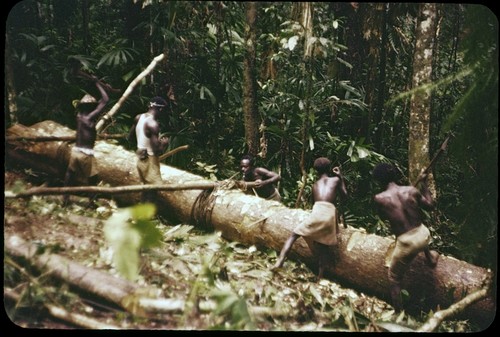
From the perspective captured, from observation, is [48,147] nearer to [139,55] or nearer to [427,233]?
[139,55]

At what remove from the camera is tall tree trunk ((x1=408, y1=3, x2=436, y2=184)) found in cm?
376

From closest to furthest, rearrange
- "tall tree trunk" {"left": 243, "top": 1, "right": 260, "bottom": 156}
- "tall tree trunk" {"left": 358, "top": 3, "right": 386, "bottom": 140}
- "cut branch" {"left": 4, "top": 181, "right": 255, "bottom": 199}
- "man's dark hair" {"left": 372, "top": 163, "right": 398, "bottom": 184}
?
"cut branch" {"left": 4, "top": 181, "right": 255, "bottom": 199}
"man's dark hair" {"left": 372, "top": 163, "right": 398, "bottom": 184}
"tall tree trunk" {"left": 243, "top": 1, "right": 260, "bottom": 156}
"tall tree trunk" {"left": 358, "top": 3, "right": 386, "bottom": 140}

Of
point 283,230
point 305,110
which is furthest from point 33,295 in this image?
point 305,110

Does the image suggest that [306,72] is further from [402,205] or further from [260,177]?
[402,205]

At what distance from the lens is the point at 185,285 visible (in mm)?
3418

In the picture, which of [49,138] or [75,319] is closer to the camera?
[75,319]

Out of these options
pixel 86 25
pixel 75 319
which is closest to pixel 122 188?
pixel 75 319

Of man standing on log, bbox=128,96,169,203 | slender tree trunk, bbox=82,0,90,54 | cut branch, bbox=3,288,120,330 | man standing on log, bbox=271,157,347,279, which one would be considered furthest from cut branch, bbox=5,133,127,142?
man standing on log, bbox=271,157,347,279

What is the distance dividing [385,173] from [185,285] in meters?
1.80

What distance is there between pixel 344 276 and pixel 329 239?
338mm

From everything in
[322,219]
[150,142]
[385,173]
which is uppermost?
[150,142]

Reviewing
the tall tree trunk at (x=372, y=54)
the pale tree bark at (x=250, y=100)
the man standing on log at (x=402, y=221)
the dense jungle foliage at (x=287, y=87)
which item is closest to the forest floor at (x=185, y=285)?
the man standing on log at (x=402, y=221)

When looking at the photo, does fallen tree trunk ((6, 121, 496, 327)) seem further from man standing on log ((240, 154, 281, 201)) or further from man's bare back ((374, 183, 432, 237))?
man's bare back ((374, 183, 432, 237))

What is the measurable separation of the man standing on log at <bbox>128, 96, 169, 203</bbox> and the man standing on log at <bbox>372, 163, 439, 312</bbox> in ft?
5.88
